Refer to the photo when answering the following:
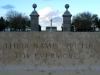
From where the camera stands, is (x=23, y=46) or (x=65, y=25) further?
(x=65, y=25)

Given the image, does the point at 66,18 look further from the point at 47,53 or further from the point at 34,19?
the point at 47,53

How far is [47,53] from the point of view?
9.23m

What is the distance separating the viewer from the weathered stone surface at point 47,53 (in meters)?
9.22

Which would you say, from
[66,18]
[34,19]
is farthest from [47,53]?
[34,19]

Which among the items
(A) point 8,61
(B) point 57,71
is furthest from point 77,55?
(A) point 8,61

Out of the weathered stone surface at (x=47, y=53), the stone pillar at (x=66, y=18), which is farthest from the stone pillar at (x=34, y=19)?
the weathered stone surface at (x=47, y=53)

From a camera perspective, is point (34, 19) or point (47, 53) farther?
point (34, 19)

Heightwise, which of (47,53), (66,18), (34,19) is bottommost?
(47,53)

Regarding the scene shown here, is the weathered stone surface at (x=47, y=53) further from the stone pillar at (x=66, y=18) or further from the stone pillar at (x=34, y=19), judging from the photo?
the stone pillar at (x=34, y=19)

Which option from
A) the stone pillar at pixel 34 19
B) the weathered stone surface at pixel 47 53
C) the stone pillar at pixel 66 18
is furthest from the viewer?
the stone pillar at pixel 34 19

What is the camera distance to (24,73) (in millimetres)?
9203

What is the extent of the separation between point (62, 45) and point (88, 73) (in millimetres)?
1653

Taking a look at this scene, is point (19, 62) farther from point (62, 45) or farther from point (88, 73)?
point (88, 73)

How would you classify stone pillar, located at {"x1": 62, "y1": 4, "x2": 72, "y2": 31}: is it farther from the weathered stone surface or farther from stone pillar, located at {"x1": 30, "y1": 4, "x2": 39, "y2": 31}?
the weathered stone surface
